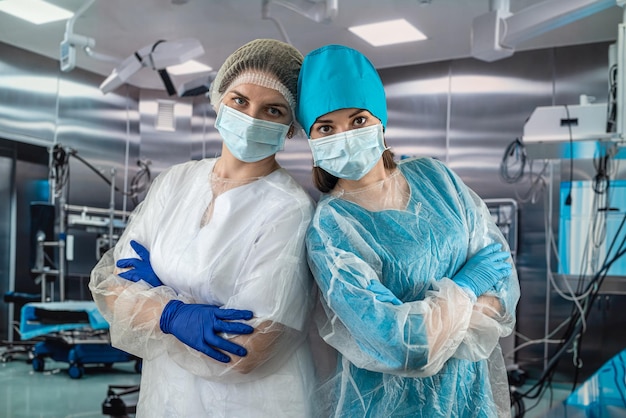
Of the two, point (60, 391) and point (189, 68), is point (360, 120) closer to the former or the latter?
point (60, 391)

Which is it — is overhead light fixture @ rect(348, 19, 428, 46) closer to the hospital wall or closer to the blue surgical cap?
the hospital wall

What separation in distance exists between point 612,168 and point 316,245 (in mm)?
4263

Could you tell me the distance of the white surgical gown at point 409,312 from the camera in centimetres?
104

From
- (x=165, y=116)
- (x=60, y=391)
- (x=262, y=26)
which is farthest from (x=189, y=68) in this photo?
(x=60, y=391)

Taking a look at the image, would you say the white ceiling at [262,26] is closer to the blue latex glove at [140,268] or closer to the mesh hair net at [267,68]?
the mesh hair net at [267,68]

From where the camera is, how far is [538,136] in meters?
2.93

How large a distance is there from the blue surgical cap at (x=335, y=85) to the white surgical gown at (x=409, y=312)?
7.3 inches

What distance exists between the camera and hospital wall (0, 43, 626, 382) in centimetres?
486

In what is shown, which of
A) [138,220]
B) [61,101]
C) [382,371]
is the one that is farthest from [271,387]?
[61,101]

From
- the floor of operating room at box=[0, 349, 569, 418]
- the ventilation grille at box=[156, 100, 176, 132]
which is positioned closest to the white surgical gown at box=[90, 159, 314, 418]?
the floor of operating room at box=[0, 349, 569, 418]

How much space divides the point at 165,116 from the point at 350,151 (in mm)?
5380

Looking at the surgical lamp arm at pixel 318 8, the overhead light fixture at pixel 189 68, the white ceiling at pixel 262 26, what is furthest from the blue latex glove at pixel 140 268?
the overhead light fixture at pixel 189 68

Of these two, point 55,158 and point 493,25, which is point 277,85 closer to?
point 493,25

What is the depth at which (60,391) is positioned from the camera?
403 centimetres
